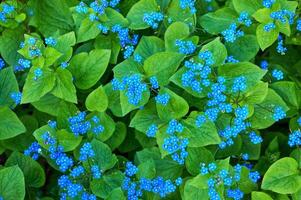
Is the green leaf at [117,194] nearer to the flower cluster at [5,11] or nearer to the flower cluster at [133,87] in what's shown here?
the flower cluster at [133,87]

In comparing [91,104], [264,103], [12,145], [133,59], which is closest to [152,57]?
[133,59]

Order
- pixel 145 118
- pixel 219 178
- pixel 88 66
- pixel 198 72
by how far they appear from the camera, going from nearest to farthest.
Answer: pixel 219 178 < pixel 198 72 < pixel 145 118 < pixel 88 66

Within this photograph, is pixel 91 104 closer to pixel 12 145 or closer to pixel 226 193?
pixel 12 145

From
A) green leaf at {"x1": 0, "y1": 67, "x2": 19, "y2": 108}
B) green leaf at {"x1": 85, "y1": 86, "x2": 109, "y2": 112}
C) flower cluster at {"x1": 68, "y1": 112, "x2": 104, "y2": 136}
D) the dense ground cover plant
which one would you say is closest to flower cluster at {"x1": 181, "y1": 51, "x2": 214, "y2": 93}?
the dense ground cover plant

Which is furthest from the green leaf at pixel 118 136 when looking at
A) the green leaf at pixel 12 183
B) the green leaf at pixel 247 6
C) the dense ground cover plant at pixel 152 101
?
the green leaf at pixel 247 6

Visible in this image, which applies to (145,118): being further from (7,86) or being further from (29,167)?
(7,86)

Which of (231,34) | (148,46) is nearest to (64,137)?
(148,46)
